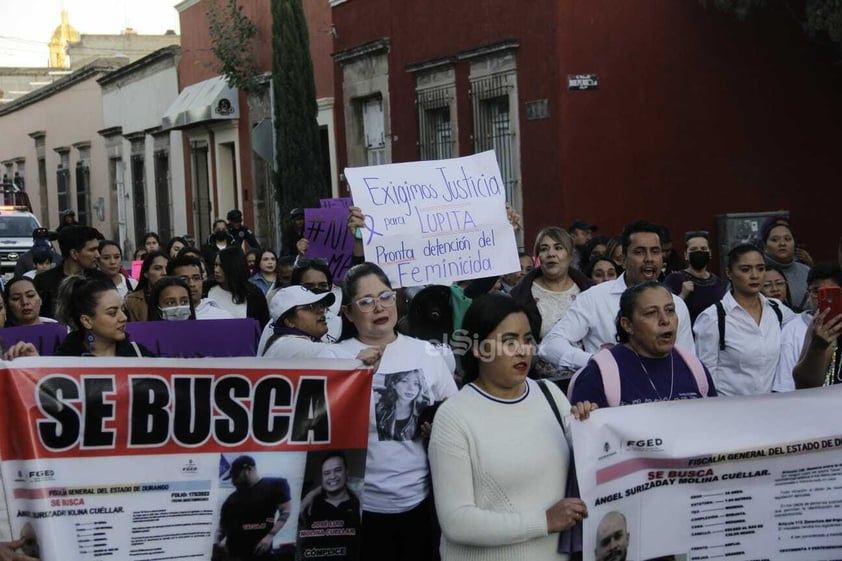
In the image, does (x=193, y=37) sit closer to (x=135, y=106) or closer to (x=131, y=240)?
(x=135, y=106)

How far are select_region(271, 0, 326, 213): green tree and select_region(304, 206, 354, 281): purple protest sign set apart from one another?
10920 mm

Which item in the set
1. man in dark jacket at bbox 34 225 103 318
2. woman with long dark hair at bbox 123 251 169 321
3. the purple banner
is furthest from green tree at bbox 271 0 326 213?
the purple banner

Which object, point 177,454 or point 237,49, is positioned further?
point 237,49

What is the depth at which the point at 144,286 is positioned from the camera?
9312mm

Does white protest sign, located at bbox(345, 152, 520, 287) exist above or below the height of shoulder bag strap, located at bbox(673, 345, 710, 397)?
above

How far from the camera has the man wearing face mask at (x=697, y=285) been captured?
870 cm

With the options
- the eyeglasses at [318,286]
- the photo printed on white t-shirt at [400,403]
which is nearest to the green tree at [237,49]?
the eyeglasses at [318,286]

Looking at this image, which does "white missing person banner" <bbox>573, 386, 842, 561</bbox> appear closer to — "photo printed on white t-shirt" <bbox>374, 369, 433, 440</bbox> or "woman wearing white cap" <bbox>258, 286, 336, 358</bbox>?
"photo printed on white t-shirt" <bbox>374, 369, 433, 440</bbox>

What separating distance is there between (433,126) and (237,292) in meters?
11.2

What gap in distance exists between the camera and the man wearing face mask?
8703 millimetres

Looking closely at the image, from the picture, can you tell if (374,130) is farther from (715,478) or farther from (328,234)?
(715,478)

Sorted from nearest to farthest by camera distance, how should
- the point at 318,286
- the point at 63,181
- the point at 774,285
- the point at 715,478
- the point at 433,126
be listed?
the point at 715,478 < the point at 318,286 < the point at 774,285 < the point at 433,126 < the point at 63,181

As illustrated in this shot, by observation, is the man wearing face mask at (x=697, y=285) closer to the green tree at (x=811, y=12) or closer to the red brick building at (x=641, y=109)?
the green tree at (x=811, y=12)

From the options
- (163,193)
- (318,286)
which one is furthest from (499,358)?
(163,193)
